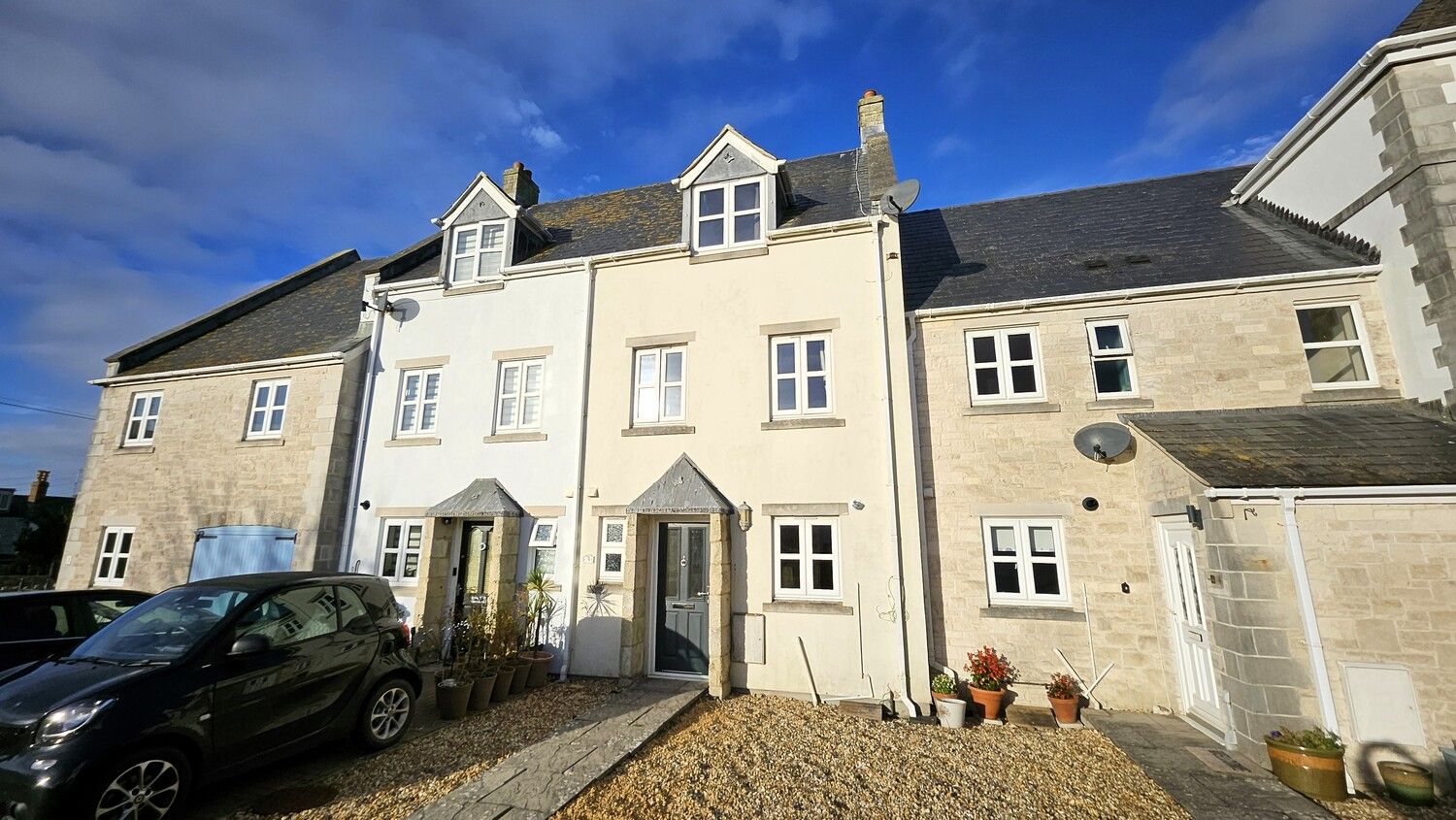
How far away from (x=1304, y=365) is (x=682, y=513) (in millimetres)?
10169

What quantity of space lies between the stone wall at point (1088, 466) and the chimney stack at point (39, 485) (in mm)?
39079

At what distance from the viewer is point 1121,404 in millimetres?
9227

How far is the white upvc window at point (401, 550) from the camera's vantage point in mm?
11266

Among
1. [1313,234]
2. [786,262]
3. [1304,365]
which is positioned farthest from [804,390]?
[1313,234]

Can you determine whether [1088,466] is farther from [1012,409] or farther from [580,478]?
[580,478]

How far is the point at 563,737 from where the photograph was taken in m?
6.89

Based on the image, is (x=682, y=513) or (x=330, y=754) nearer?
(x=330, y=754)

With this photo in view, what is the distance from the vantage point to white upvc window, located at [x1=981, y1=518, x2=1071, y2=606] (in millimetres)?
8945

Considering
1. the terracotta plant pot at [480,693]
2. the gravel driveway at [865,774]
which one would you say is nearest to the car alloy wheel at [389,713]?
the terracotta plant pot at [480,693]

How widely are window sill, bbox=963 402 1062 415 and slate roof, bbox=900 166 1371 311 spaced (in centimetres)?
190

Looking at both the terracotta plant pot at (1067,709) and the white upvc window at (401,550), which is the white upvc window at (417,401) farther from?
the terracotta plant pot at (1067,709)

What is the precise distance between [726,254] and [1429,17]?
11.1 metres

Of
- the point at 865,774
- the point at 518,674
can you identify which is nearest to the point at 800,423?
the point at 865,774

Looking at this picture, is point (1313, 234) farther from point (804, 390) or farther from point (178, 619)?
point (178, 619)
